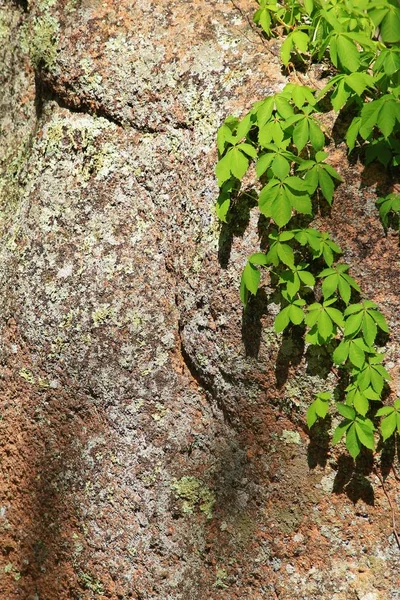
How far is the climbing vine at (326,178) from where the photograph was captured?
6.66ft

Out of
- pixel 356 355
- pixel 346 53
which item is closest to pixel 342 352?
pixel 356 355

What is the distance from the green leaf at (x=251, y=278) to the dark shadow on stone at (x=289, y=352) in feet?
0.73

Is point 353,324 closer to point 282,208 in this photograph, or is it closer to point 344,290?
point 344,290

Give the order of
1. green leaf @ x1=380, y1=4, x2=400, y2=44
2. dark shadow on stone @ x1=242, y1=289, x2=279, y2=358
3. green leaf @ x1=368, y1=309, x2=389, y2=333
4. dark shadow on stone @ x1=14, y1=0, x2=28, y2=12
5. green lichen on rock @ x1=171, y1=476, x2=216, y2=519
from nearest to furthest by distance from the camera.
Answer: green leaf @ x1=380, y1=4, x2=400, y2=44 < green leaf @ x1=368, y1=309, x2=389, y2=333 < dark shadow on stone @ x1=242, y1=289, x2=279, y2=358 < green lichen on rock @ x1=171, y1=476, x2=216, y2=519 < dark shadow on stone @ x1=14, y1=0, x2=28, y2=12

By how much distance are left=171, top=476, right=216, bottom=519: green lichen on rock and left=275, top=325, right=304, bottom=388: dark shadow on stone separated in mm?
466

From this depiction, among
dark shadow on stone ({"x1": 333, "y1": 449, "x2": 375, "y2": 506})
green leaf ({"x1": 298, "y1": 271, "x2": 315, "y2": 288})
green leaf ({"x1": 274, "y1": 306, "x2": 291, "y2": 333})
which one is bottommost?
dark shadow on stone ({"x1": 333, "y1": 449, "x2": 375, "y2": 506})

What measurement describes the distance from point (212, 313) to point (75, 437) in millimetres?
703

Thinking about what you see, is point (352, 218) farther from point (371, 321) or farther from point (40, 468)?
point (40, 468)

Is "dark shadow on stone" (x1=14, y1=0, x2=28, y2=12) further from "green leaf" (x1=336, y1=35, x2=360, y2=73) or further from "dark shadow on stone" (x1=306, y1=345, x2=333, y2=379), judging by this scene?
"dark shadow on stone" (x1=306, y1=345, x2=333, y2=379)

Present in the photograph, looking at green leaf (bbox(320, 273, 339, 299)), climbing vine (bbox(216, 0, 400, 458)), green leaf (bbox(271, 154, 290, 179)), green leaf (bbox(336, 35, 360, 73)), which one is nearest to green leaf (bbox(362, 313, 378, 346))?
climbing vine (bbox(216, 0, 400, 458))

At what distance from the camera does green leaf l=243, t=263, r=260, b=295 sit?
2088 millimetres

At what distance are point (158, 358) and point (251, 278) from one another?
0.54 metres

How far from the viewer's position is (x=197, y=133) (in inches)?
94.4

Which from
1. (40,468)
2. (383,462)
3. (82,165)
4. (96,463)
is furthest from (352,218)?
(40,468)
